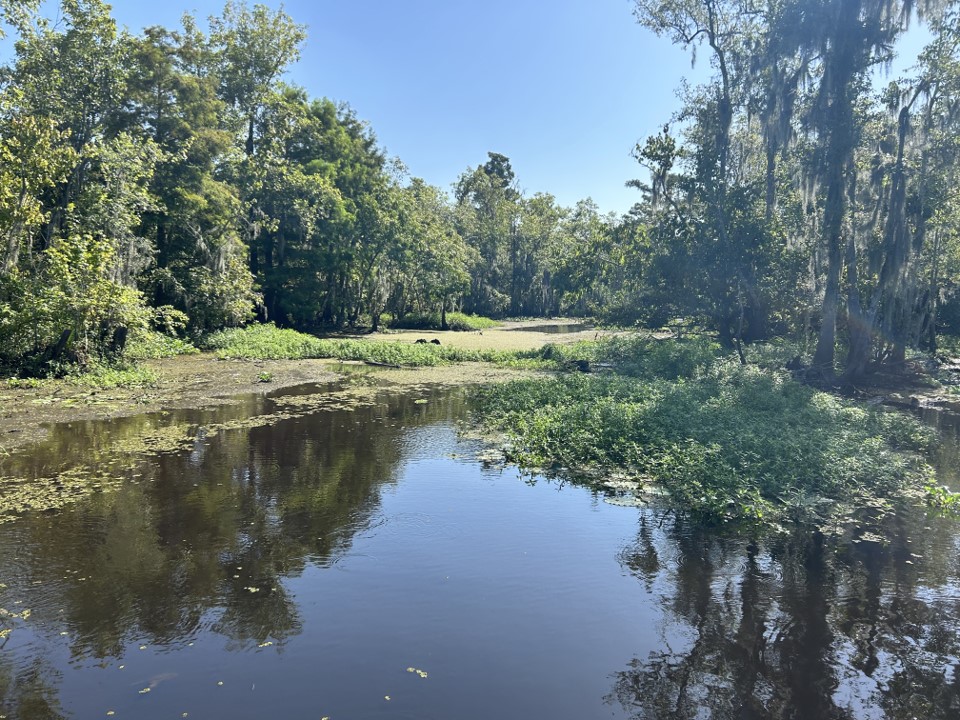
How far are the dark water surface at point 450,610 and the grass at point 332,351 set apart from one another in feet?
50.7

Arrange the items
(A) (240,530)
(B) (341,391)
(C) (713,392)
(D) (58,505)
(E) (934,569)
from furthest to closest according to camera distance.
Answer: (B) (341,391) → (C) (713,392) → (D) (58,505) → (A) (240,530) → (E) (934,569)

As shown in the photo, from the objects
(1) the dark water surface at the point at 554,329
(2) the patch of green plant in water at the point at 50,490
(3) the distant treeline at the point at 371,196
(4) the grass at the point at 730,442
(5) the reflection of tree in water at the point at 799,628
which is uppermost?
(3) the distant treeline at the point at 371,196

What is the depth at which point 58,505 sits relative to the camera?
8.30 m

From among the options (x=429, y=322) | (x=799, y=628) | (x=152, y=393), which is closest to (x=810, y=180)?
(x=799, y=628)

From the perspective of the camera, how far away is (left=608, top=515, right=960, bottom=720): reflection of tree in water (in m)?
4.71

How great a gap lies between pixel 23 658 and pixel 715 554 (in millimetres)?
6907

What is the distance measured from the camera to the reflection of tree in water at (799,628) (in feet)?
15.5

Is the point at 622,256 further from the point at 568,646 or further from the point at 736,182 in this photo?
the point at 568,646

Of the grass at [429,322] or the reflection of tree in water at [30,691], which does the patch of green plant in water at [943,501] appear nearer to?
the reflection of tree in water at [30,691]

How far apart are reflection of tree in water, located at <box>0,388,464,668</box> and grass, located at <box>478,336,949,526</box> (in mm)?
3646

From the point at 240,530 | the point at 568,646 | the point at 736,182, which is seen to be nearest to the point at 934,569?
the point at 568,646

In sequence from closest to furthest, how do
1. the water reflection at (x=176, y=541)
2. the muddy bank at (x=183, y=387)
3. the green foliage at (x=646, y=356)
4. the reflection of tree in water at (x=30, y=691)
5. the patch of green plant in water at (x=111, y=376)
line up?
the reflection of tree in water at (x=30, y=691) → the water reflection at (x=176, y=541) → the muddy bank at (x=183, y=387) → the patch of green plant in water at (x=111, y=376) → the green foliage at (x=646, y=356)

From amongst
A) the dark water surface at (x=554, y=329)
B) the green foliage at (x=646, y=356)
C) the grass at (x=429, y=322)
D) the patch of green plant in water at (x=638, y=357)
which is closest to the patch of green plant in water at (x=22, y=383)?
the patch of green plant in water at (x=638, y=357)

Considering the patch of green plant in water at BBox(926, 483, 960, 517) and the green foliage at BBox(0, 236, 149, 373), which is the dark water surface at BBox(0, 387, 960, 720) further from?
the green foliage at BBox(0, 236, 149, 373)
